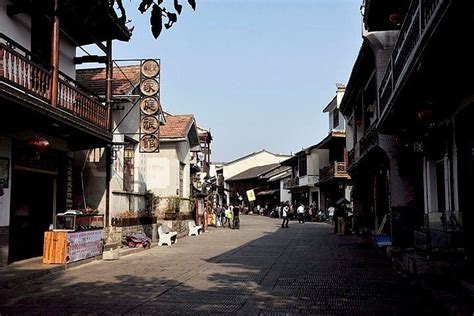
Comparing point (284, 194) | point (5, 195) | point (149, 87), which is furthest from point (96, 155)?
point (284, 194)

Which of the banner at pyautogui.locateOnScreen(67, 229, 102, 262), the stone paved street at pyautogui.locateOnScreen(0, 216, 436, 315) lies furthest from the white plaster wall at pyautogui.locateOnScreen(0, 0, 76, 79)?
the stone paved street at pyautogui.locateOnScreen(0, 216, 436, 315)

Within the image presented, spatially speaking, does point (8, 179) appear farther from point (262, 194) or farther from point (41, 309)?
point (262, 194)

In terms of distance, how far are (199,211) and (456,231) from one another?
21.3 meters

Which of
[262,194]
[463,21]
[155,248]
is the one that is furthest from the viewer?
[262,194]

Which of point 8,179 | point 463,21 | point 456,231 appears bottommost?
point 456,231

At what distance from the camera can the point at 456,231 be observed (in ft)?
32.1

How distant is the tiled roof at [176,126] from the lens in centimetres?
2572

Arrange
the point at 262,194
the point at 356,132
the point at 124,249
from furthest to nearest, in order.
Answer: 1. the point at 262,194
2. the point at 356,132
3. the point at 124,249

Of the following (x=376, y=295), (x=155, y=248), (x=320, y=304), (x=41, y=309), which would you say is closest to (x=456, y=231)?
(x=376, y=295)

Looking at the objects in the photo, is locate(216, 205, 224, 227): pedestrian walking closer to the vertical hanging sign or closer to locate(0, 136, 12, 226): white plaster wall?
the vertical hanging sign

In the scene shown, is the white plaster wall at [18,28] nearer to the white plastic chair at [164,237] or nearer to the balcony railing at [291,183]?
the white plastic chair at [164,237]

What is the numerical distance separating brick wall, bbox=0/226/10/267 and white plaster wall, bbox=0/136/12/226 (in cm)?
13

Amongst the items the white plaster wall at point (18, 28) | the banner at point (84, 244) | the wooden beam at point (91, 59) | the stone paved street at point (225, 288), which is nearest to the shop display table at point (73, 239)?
the banner at point (84, 244)

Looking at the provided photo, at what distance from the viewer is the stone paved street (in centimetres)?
805
